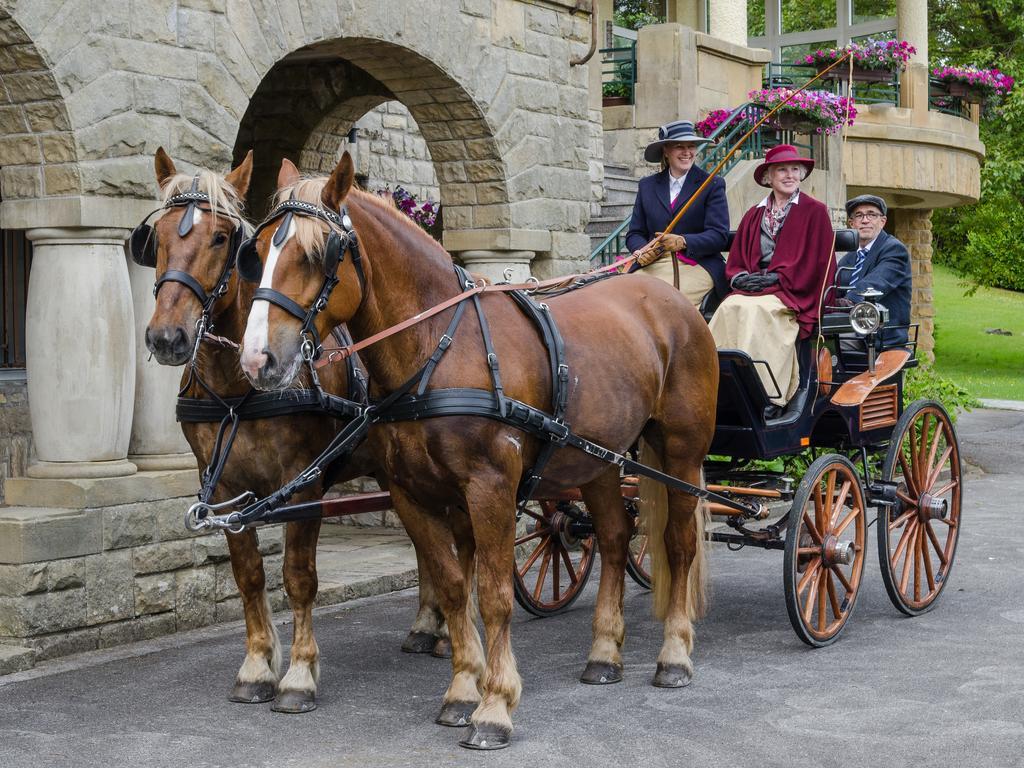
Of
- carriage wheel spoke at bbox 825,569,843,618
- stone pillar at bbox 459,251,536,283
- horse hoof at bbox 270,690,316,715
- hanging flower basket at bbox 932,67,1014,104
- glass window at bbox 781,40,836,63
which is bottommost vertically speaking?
horse hoof at bbox 270,690,316,715

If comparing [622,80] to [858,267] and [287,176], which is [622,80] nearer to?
[858,267]

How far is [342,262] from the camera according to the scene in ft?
17.0

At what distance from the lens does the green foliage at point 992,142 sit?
26.0 m

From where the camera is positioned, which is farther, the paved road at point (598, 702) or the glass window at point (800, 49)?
the glass window at point (800, 49)

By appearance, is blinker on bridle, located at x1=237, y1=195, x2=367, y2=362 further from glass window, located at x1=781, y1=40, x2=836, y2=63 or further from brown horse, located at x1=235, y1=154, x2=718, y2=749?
glass window, located at x1=781, y1=40, x2=836, y2=63

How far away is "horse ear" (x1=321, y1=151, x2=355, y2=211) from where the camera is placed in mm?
5117

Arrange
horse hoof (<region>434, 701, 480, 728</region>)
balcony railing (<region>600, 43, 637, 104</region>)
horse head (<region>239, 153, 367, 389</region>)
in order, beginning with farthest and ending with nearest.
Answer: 1. balcony railing (<region>600, 43, 637, 104</region>)
2. horse hoof (<region>434, 701, 480, 728</region>)
3. horse head (<region>239, 153, 367, 389</region>)

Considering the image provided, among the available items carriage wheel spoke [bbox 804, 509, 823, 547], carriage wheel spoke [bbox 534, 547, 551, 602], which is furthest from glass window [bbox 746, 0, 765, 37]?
carriage wheel spoke [bbox 804, 509, 823, 547]

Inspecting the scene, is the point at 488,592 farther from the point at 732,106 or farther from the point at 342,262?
the point at 732,106

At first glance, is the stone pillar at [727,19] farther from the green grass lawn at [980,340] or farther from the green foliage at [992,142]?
the green grass lawn at [980,340]

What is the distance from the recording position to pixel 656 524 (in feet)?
22.6

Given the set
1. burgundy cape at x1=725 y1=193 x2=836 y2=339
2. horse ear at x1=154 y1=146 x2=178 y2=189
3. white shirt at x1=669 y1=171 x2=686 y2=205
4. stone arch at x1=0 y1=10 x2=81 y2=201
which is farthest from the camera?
white shirt at x1=669 y1=171 x2=686 y2=205

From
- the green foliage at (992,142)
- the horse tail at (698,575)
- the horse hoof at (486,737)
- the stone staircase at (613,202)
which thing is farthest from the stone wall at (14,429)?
the green foliage at (992,142)

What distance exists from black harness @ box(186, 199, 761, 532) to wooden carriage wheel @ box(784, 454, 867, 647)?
3.79 ft
